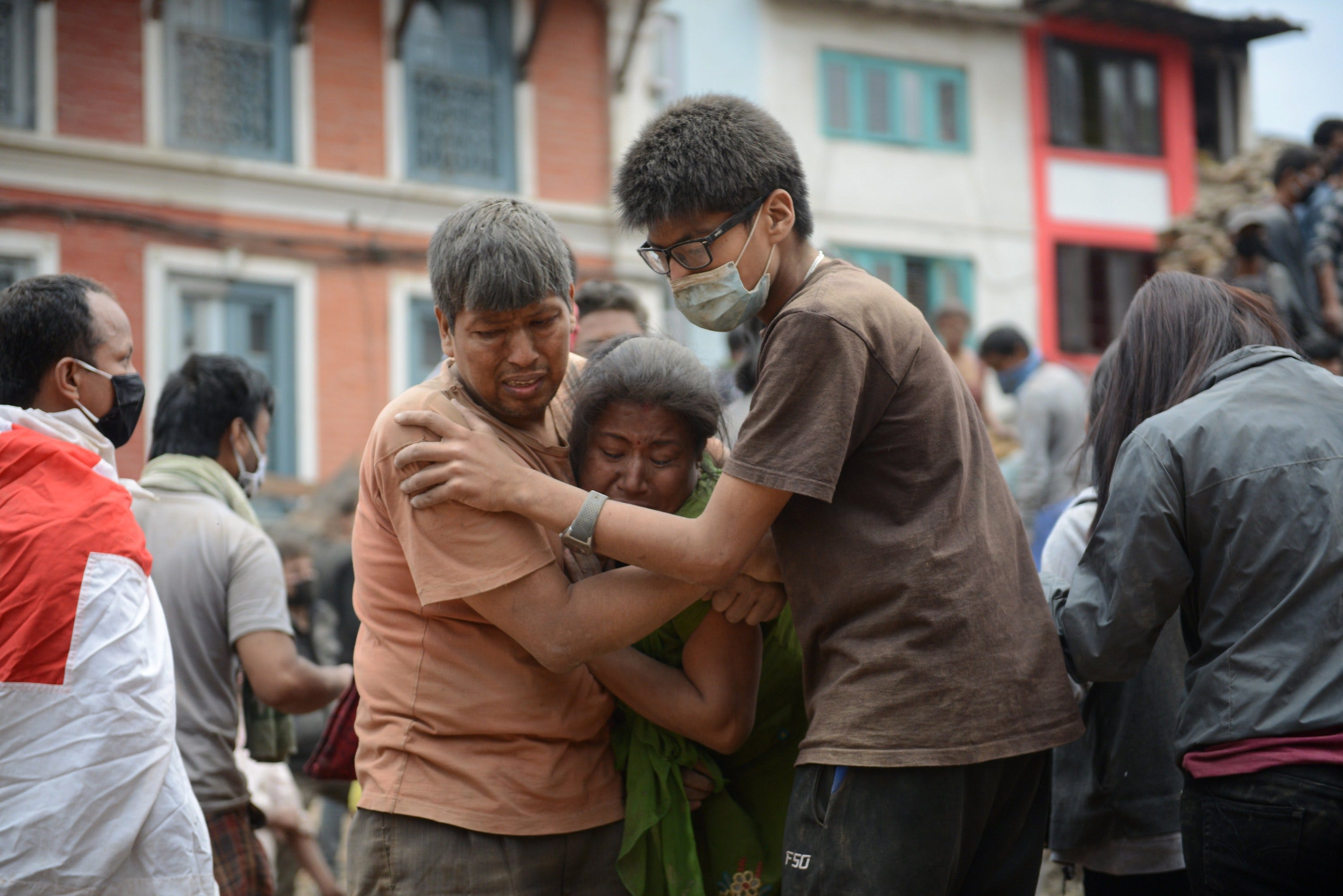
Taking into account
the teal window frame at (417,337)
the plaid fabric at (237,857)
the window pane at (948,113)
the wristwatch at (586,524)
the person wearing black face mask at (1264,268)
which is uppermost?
the window pane at (948,113)

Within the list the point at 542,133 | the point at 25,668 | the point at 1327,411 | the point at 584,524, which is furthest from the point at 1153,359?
the point at 542,133

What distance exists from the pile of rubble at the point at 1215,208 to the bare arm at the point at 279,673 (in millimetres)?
11711

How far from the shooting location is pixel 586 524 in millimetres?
2533

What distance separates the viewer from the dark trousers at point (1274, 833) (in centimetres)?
244

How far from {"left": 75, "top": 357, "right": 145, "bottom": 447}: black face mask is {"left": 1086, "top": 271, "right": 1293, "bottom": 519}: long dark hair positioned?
7.74ft

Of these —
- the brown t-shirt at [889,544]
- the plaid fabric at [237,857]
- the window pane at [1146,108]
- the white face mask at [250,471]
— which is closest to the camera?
the brown t-shirt at [889,544]

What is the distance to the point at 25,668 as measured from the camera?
2.84 m

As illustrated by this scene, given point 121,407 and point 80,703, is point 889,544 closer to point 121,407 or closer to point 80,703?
point 80,703

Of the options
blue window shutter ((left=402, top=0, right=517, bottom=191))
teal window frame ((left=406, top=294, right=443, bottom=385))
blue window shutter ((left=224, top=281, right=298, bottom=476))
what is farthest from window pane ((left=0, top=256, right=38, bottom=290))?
blue window shutter ((left=402, top=0, right=517, bottom=191))

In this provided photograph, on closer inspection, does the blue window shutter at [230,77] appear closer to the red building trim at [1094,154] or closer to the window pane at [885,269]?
the window pane at [885,269]

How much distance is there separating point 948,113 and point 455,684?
17498mm

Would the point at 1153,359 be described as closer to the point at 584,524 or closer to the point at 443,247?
the point at 584,524

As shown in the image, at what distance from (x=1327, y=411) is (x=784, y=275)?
3.61 ft

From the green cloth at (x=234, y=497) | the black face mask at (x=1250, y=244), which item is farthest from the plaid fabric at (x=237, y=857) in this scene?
the black face mask at (x=1250, y=244)
